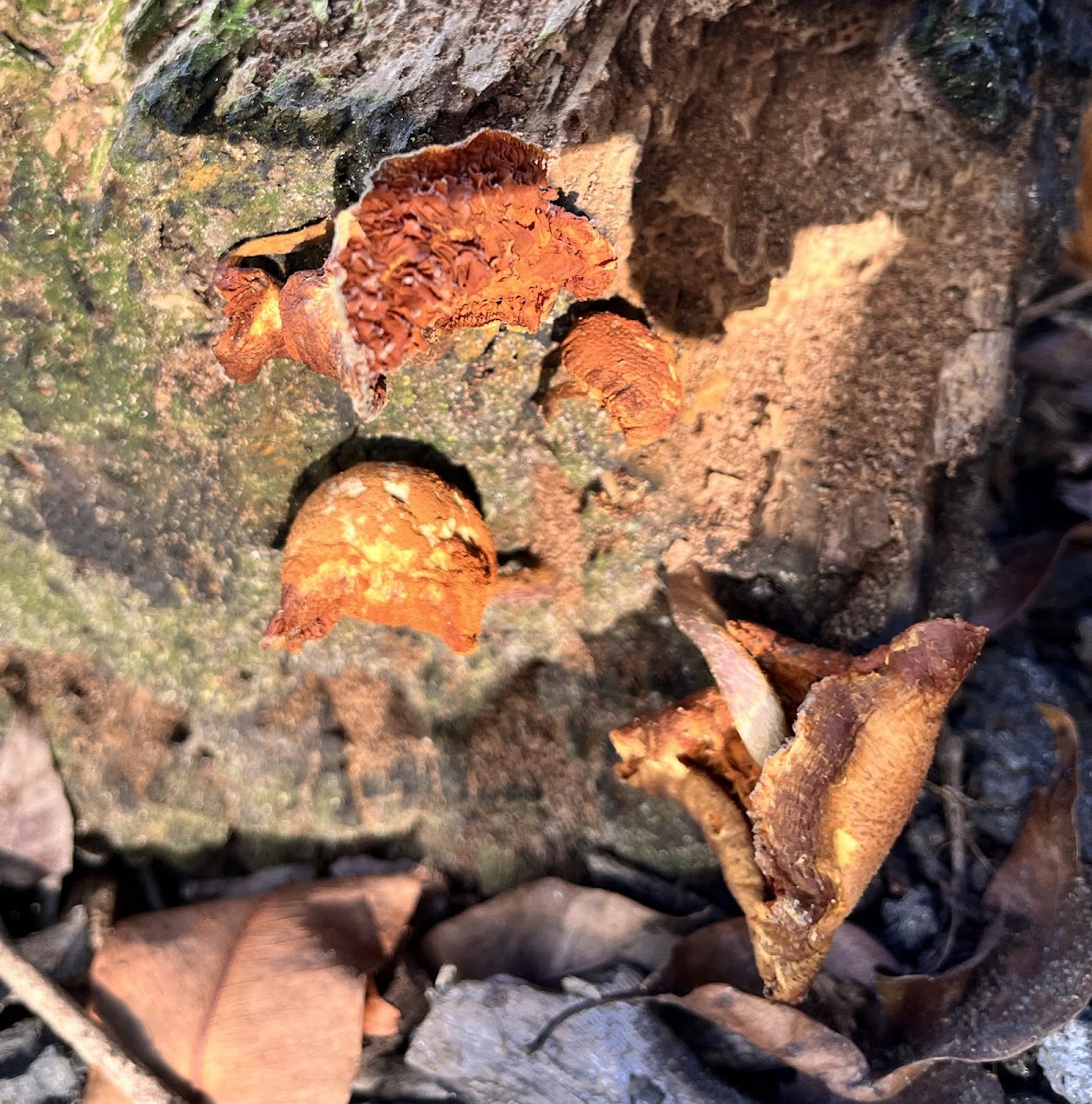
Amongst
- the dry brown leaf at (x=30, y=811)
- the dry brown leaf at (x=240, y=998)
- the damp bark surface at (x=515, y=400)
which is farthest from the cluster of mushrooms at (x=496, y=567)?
the dry brown leaf at (x=30, y=811)

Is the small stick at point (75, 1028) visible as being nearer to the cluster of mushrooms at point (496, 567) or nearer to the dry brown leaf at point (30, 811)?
the dry brown leaf at point (30, 811)

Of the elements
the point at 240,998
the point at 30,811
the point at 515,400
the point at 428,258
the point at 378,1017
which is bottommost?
the point at 378,1017

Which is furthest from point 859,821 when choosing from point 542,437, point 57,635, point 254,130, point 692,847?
point 57,635

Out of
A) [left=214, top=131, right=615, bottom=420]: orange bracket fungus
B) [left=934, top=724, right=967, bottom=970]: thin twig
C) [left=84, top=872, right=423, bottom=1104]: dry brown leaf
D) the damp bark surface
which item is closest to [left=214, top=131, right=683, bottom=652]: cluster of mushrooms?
[left=214, top=131, right=615, bottom=420]: orange bracket fungus

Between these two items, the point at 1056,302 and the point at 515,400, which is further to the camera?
the point at 1056,302

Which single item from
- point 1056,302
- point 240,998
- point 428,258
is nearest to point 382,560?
point 428,258

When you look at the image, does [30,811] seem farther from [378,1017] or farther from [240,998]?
[378,1017]
